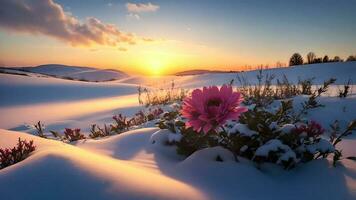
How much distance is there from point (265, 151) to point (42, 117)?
8743mm

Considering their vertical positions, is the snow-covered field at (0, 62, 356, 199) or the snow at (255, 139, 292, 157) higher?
the snow at (255, 139, 292, 157)

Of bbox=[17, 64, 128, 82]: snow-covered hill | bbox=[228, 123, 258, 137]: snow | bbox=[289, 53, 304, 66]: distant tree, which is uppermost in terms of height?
bbox=[289, 53, 304, 66]: distant tree

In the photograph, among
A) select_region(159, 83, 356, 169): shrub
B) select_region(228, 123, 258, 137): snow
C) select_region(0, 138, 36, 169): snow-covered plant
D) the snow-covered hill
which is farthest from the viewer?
the snow-covered hill

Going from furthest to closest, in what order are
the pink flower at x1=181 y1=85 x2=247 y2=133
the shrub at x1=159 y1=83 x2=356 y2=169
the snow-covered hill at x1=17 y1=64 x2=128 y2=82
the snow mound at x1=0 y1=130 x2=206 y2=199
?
1. the snow-covered hill at x1=17 y1=64 x2=128 y2=82
2. the shrub at x1=159 y1=83 x2=356 y2=169
3. the pink flower at x1=181 y1=85 x2=247 y2=133
4. the snow mound at x1=0 y1=130 x2=206 y2=199

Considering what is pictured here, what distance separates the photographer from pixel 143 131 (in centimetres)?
312

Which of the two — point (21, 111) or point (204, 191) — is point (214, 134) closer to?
point (204, 191)

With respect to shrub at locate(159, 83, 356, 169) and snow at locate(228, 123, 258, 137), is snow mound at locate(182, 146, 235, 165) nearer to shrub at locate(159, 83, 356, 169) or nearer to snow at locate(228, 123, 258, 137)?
shrub at locate(159, 83, 356, 169)

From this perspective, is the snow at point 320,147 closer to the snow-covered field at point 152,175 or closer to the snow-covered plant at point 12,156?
the snow-covered field at point 152,175

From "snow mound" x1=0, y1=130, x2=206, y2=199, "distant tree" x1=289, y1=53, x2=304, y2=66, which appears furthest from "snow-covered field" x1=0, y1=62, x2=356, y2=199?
"distant tree" x1=289, y1=53, x2=304, y2=66

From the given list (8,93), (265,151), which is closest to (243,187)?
(265,151)

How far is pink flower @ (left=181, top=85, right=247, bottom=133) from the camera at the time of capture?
1883 millimetres

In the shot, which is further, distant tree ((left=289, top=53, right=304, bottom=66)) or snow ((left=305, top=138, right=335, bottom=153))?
distant tree ((left=289, top=53, right=304, bottom=66))

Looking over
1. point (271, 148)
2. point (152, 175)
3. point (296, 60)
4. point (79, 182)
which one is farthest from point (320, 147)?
point (296, 60)

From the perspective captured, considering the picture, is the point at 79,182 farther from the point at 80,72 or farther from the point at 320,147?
the point at 80,72
